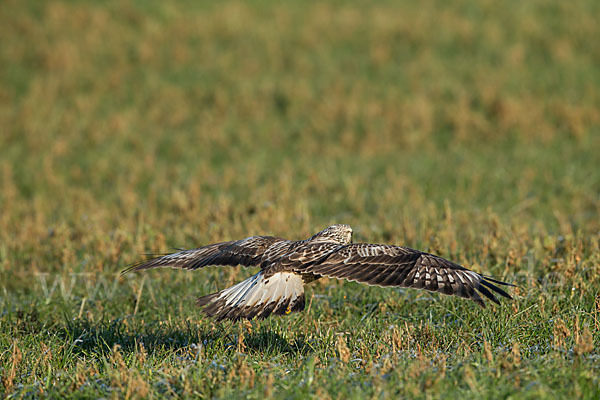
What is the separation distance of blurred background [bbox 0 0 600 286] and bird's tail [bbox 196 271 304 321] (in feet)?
7.62

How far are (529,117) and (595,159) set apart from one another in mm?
2145

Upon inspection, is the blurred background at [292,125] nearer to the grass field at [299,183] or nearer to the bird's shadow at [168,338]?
the grass field at [299,183]

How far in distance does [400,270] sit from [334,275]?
1.42 ft

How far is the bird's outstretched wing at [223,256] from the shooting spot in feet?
19.5

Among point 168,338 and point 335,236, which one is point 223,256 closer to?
point 168,338

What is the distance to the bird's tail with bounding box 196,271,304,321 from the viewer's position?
516 centimetres

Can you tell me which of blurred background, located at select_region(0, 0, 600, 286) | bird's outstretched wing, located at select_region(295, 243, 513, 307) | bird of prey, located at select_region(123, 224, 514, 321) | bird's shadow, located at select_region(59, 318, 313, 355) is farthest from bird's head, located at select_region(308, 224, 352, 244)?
blurred background, located at select_region(0, 0, 600, 286)

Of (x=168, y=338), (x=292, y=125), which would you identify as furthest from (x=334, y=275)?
(x=292, y=125)

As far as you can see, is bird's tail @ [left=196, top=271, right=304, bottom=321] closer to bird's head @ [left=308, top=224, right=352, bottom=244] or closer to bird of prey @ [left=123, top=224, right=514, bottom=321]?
bird of prey @ [left=123, top=224, right=514, bottom=321]

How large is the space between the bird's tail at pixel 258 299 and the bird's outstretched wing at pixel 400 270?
0.15 meters

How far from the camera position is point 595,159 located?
1266 centimetres

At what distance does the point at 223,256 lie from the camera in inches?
238

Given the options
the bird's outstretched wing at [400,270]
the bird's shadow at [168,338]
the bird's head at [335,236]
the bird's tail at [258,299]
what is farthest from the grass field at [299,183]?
the bird's head at [335,236]

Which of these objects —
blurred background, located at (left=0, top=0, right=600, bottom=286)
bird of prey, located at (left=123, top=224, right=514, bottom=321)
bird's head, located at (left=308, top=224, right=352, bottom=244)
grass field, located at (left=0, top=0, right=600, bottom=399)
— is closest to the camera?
grass field, located at (left=0, top=0, right=600, bottom=399)
